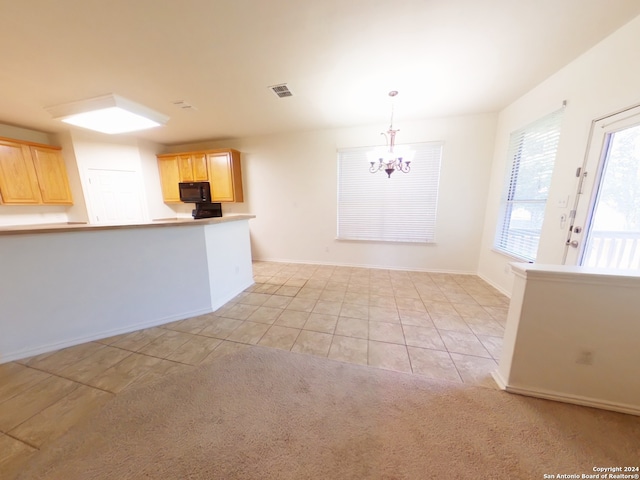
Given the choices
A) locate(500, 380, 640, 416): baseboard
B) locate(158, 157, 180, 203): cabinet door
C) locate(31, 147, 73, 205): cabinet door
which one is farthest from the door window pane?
locate(31, 147, 73, 205): cabinet door

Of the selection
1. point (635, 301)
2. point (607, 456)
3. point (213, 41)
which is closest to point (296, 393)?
point (607, 456)

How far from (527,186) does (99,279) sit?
5102 mm

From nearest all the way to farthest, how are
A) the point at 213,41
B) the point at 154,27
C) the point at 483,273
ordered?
the point at 154,27 → the point at 213,41 → the point at 483,273

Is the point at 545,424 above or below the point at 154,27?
below

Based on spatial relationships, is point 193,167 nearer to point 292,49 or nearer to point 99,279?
point 99,279

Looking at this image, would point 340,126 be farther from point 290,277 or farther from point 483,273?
point 483,273

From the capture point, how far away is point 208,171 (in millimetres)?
4395

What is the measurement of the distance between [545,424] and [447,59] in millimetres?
2985

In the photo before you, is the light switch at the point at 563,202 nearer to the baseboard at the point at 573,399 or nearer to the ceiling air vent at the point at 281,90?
the baseboard at the point at 573,399

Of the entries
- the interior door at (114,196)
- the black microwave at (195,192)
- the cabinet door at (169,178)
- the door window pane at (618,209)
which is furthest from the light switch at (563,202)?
the interior door at (114,196)

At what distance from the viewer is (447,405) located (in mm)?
1396

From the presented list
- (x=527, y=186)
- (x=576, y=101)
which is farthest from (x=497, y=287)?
(x=576, y=101)

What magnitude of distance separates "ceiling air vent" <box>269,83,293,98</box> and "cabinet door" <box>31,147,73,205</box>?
449 cm

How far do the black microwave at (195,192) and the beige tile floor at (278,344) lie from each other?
252cm
